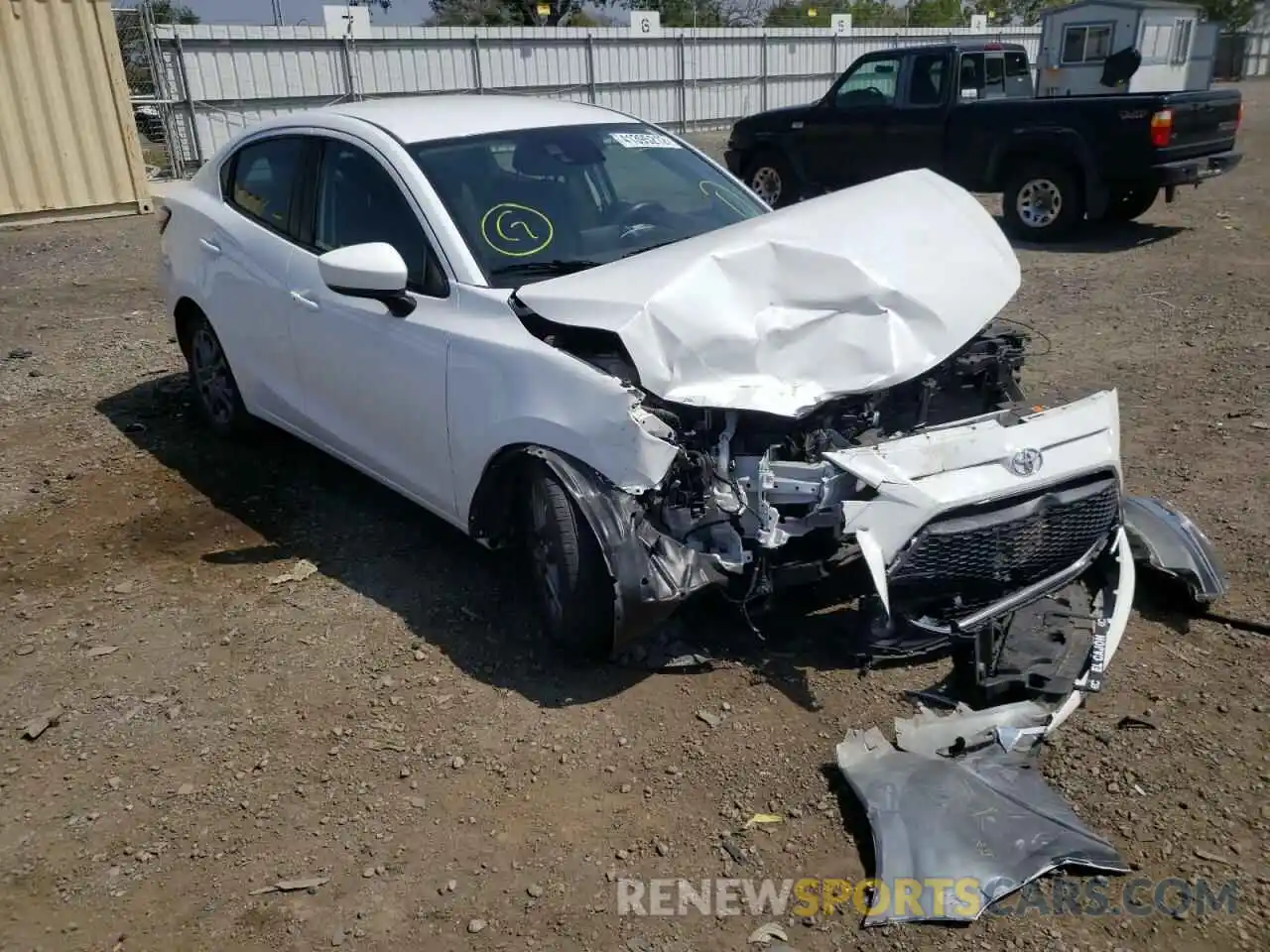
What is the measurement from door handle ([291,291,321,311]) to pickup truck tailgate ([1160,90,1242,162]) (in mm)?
8183

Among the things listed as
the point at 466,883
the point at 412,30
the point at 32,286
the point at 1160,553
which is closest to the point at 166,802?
the point at 466,883

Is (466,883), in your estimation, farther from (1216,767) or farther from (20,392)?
(20,392)

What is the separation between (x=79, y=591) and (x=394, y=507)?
4.48 ft

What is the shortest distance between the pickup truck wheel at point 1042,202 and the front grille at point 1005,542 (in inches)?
309

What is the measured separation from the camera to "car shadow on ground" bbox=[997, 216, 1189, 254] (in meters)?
10.5

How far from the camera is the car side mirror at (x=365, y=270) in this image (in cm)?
380

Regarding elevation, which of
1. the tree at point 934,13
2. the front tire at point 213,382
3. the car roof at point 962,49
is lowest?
the front tire at point 213,382

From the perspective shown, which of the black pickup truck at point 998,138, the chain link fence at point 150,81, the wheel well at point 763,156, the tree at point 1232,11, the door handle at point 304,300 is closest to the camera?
the door handle at point 304,300

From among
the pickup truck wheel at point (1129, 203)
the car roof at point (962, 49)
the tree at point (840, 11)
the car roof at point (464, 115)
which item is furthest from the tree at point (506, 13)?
the car roof at point (464, 115)

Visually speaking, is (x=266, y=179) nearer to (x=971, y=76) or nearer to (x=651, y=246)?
(x=651, y=246)

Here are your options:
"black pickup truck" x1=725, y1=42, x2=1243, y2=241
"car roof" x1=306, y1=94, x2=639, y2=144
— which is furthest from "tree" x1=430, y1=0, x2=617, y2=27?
"car roof" x1=306, y1=94, x2=639, y2=144

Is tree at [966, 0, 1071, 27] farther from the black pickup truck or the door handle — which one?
the door handle

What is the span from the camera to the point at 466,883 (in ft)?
9.43

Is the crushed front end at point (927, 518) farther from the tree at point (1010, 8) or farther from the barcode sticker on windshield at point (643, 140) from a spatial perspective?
the tree at point (1010, 8)
